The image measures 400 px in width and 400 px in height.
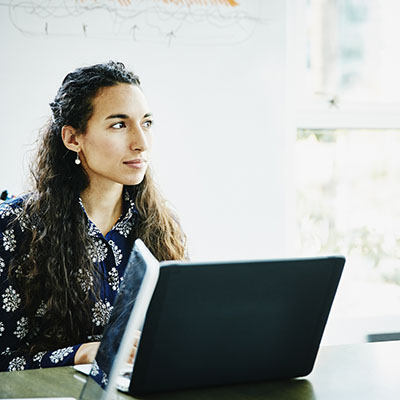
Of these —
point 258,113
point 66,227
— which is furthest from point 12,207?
point 258,113

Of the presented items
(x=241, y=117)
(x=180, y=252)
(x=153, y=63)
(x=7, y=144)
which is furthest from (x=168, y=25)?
(x=180, y=252)

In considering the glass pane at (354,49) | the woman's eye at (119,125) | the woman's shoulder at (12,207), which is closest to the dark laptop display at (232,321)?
the woman's shoulder at (12,207)

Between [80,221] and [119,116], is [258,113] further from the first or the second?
[80,221]

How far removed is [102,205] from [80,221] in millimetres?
103

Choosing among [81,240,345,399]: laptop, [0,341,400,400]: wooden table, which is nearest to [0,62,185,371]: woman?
[0,341,400,400]: wooden table

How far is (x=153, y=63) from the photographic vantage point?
2.68 meters

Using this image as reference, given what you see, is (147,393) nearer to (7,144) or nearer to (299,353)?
(299,353)

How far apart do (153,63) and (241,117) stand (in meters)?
0.45

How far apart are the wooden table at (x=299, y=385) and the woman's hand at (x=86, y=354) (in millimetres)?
136

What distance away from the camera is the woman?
1729 mm

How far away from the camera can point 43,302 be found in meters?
1.76

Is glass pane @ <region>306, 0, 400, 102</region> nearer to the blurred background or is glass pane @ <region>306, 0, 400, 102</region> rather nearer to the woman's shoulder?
the blurred background

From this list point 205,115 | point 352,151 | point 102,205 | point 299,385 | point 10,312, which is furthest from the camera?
point 352,151

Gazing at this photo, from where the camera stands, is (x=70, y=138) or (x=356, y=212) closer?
(x=70, y=138)
